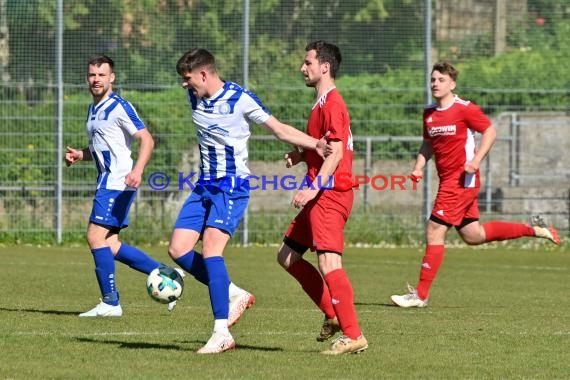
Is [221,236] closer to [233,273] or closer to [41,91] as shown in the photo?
[233,273]

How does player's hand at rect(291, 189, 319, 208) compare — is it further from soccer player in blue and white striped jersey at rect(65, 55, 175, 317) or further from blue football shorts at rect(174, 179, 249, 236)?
soccer player in blue and white striped jersey at rect(65, 55, 175, 317)

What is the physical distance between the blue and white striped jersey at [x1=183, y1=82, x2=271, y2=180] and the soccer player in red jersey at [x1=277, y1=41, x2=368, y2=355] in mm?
332

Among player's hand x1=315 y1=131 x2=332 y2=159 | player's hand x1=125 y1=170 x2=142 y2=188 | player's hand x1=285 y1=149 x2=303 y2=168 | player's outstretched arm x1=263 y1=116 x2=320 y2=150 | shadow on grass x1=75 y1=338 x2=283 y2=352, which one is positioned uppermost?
player's outstretched arm x1=263 y1=116 x2=320 y2=150

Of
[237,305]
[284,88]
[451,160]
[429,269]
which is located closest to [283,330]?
[237,305]

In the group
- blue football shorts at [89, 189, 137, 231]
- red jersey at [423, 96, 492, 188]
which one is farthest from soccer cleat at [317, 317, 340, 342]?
red jersey at [423, 96, 492, 188]

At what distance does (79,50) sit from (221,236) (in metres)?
12.5

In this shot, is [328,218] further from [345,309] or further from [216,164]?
[216,164]

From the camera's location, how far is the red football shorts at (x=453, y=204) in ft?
38.4

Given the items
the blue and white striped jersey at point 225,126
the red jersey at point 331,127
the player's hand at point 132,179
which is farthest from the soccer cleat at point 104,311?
the red jersey at point 331,127

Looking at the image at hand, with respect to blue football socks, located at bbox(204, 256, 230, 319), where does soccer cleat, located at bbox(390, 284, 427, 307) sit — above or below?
below

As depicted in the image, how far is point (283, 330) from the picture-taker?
360 inches

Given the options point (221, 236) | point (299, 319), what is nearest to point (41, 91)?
point (299, 319)

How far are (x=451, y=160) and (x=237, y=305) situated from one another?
3.94 m

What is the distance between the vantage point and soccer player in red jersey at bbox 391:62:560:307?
11.7 metres
